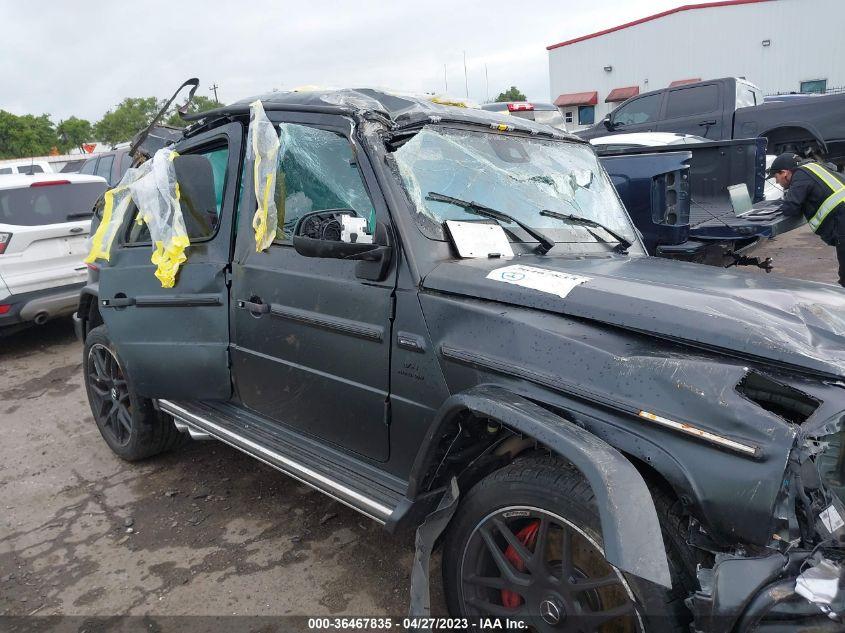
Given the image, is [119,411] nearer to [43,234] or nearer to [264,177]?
[264,177]

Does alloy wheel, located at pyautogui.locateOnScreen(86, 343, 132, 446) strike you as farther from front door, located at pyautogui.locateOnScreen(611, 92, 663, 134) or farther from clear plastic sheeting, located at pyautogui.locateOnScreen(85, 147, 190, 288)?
front door, located at pyautogui.locateOnScreen(611, 92, 663, 134)

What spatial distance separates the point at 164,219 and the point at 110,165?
8864mm

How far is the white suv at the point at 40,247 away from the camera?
620 cm

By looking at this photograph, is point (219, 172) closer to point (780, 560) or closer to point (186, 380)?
point (186, 380)

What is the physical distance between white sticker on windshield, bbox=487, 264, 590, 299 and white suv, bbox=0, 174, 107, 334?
18.6ft

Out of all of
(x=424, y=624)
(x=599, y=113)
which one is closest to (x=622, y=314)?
(x=424, y=624)

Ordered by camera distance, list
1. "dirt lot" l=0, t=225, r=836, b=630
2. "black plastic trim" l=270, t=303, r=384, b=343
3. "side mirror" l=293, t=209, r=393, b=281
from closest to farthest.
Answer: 1. "side mirror" l=293, t=209, r=393, b=281
2. "black plastic trim" l=270, t=303, r=384, b=343
3. "dirt lot" l=0, t=225, r=836, b=630

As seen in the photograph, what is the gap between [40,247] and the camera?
21.0 feet

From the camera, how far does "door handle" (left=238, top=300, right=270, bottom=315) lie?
113 inches

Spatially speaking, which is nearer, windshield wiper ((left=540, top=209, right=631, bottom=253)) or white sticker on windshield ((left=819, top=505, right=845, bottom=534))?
white sticker on windshield ((left=819, top=505, right=845, bottom=534))

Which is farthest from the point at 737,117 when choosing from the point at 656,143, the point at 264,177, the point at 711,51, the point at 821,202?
the point at 711,51

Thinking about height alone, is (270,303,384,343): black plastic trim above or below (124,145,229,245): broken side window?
below

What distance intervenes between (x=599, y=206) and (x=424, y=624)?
218 centimetres

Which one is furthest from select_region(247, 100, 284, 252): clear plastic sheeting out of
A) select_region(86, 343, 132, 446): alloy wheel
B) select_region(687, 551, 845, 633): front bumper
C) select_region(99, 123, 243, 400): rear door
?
select_region(687, 551, 845, 633): front bumper
